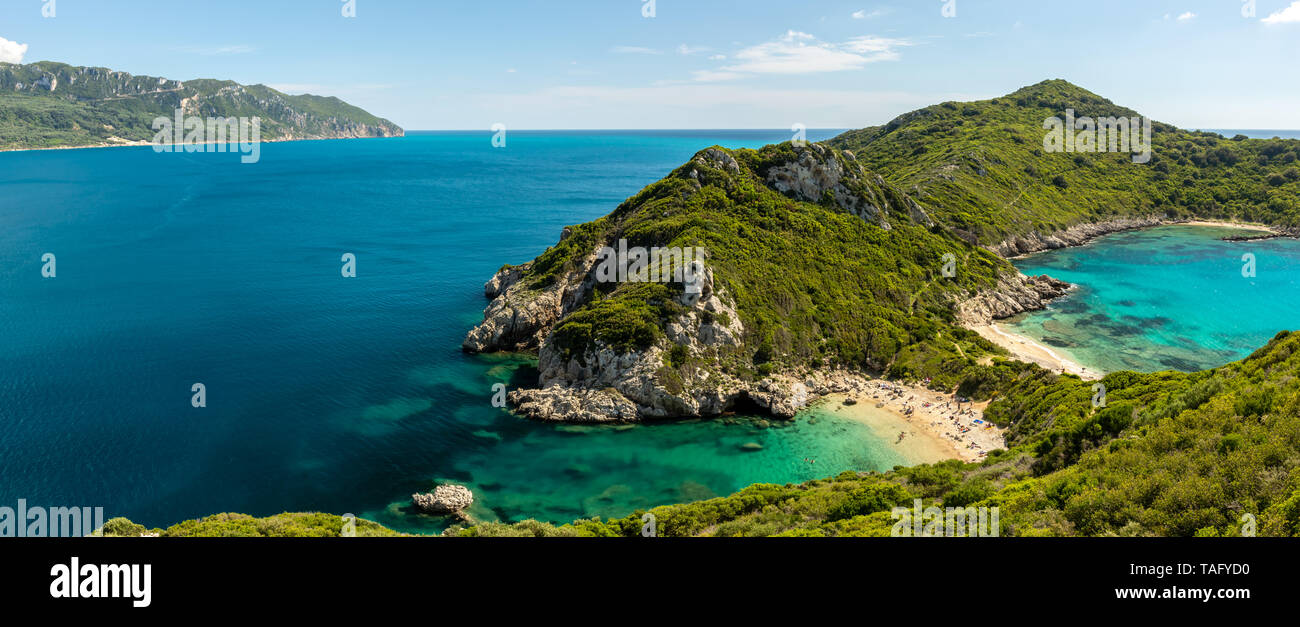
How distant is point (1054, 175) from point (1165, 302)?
5972 cm

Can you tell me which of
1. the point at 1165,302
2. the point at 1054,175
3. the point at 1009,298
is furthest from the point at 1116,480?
the point at 1054,175

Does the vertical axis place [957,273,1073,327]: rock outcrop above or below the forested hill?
below

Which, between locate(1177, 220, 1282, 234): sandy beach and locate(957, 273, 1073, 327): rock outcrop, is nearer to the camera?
locate(957, 273, 1073, 327): rock outcrop

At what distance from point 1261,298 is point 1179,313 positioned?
16.3m

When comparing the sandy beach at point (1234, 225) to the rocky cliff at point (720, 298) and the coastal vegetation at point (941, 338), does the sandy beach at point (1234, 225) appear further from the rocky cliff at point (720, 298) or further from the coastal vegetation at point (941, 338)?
the rocky cliff at point (720, 298)

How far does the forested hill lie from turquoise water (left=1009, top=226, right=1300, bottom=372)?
10425 millimetres

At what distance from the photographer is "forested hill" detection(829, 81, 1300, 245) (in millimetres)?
108875

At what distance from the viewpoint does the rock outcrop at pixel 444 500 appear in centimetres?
3766

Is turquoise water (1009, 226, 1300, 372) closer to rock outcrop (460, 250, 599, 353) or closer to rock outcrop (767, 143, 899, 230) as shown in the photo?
rock outcrop (767, 143, 899, 230)

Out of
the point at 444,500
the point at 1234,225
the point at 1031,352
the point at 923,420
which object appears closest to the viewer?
the point at 444,500

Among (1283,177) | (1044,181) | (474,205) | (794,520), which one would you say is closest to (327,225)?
(474,205)

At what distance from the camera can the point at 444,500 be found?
37875 mm

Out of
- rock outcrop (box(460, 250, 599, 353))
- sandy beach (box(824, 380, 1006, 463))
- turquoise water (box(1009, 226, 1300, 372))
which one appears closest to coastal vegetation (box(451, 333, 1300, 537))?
sandy beach (box(824, 380, 1006, 463))

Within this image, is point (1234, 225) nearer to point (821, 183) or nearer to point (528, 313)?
point (821, 183)
